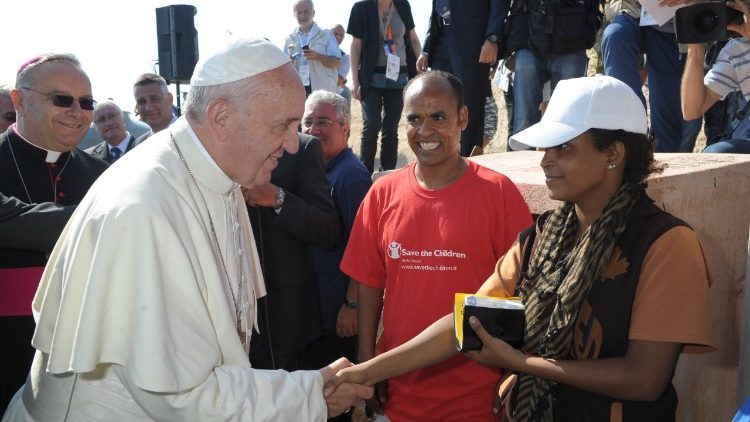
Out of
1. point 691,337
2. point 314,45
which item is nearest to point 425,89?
point 691,337

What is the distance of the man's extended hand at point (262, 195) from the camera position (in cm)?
393

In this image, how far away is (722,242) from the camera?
395 centimetres

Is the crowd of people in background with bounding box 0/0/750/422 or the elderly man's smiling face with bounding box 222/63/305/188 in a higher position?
the elderly man's smiling face with bounding box 222/63/305/188

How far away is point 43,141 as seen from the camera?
408cm

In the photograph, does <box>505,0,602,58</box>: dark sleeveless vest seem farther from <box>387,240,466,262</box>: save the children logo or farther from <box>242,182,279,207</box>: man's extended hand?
<box>387,240,466,262</box>: save the children logo

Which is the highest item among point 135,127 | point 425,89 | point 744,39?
point 744,39

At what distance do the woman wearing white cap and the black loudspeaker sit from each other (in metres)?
8.26

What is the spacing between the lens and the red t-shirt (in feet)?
11.4

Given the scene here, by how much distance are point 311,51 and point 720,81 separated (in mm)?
6093

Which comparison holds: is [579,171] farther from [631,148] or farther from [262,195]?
[262,195]

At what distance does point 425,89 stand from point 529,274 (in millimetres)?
1366

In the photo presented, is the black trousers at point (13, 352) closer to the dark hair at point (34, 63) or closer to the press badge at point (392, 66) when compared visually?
the dark hair at point (34, 63)

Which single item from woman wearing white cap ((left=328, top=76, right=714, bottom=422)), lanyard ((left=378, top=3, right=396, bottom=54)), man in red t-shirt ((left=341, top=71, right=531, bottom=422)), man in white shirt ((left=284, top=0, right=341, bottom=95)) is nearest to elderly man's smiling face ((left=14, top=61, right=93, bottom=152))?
man in red t-shirt ((left=341, top=71, right=531, bottom=422))

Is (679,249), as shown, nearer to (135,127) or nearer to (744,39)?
(744,39)
